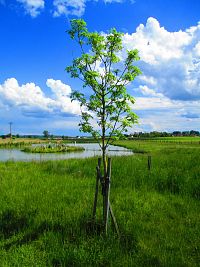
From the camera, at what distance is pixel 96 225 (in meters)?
8.26

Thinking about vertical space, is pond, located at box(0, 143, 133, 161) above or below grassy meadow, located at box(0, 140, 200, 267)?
below

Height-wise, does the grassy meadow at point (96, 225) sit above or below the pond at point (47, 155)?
above

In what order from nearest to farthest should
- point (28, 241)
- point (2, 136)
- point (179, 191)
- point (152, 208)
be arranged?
point (28, 241)
point (152, 208)
point (179, 191)
point (2, 136)

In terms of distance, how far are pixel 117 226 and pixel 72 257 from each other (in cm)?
186

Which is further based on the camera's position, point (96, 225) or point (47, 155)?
point (47, 155)

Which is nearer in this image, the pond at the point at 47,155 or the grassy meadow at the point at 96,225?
the grassy meadow at the point at 96,225

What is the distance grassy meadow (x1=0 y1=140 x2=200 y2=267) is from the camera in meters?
6.71

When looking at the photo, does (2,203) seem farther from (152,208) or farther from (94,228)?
(152,208)

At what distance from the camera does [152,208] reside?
34.5ft

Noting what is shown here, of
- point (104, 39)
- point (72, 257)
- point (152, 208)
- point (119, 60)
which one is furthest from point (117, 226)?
point (104, 39)

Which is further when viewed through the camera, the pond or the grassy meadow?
the pond

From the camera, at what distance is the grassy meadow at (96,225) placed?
6707 millimetres

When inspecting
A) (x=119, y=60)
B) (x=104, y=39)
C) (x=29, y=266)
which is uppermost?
(x=104, y=39)

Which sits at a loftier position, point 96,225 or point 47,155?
point 96,225
